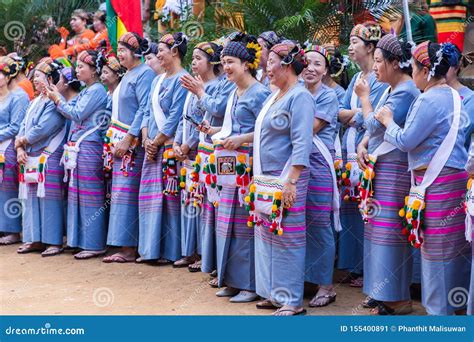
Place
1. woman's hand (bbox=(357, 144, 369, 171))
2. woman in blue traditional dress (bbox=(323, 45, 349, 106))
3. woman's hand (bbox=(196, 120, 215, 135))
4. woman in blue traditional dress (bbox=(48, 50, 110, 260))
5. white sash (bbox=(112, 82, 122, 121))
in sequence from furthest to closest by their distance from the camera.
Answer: woman in blue traditional dress (bbox=(48, 50, 110, 260))
white sash (bbox=(112, 82, 122, 121))
woman in blue traditional dress (bbox=(323, 45, 349, 106))
woman's hand (bbox=(196, 120, 215, 135))
woman's hand (bbox=(357, 144, 369, 171))

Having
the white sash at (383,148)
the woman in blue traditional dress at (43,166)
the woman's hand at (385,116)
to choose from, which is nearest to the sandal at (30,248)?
the woman in blue traditional dress at (43,166)

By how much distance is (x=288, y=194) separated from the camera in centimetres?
593

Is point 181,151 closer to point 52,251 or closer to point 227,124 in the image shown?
point 227,124

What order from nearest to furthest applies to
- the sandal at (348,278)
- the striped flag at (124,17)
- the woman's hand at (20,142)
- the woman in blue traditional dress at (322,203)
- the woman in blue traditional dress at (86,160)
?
1. the woman in blue traditional dress at (322,203)
2. the sandal at (348,278)
3. the woman in blue traditional dress at (86,160)
4. the woman's hand at (20,142)
5. the striped flag at (124,17)

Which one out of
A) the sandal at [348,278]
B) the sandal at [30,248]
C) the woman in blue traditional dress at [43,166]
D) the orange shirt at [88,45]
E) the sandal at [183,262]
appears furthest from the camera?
the orange shirt at [88,45]

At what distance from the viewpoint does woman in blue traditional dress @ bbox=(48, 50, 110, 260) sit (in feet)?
27.6

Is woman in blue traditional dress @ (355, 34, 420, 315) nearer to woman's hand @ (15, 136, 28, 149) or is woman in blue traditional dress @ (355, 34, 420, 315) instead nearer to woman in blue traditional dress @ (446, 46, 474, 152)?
woman in blue traditional dress @ (446, 46, 474, 152)

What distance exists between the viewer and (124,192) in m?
8.28

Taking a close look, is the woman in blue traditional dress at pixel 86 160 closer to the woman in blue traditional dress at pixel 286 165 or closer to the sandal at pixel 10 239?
the sandal at pixel 10 239

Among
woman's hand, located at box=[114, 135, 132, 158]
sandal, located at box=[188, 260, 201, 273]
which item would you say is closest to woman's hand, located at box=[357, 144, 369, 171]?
sandal, located at box=[188, 260, 201, 273]

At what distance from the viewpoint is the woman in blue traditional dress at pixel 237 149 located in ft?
21.4

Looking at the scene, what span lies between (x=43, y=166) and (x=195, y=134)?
198 centimetres

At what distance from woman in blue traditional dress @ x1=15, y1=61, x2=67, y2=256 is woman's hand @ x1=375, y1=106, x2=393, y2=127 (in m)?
3.93

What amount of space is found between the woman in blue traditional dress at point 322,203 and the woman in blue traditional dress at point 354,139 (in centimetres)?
30
